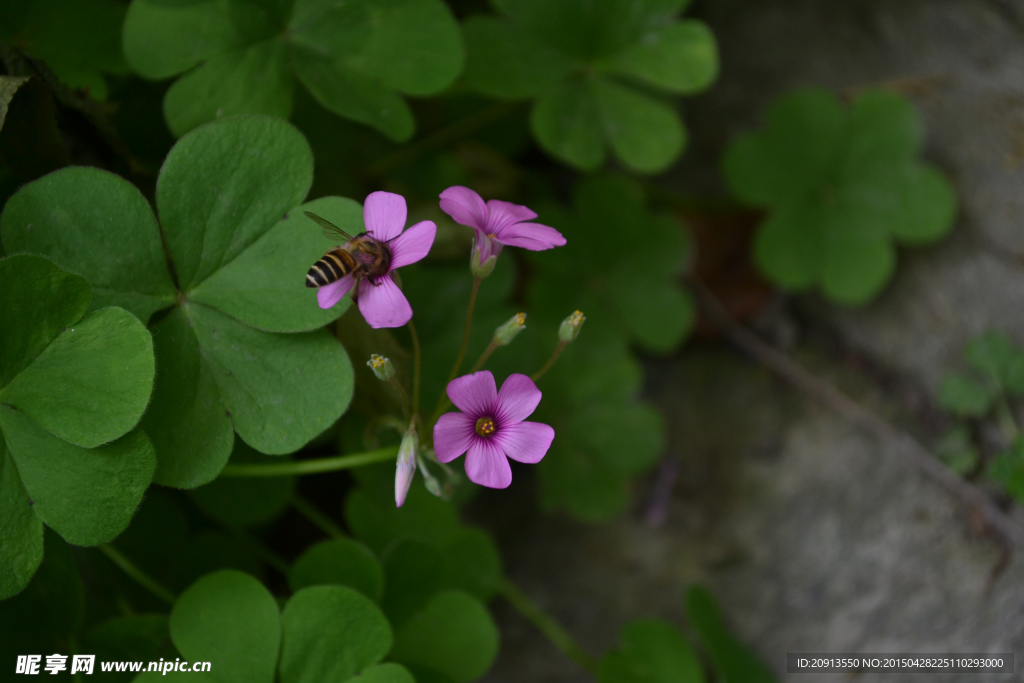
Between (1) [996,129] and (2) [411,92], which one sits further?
(1) [996,129]

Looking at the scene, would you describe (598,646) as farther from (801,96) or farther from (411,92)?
(801,96)

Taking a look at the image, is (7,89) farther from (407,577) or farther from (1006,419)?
(1006,419)

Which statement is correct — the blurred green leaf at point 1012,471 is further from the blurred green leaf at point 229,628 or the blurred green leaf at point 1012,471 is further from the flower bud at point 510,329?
the blurred green leaf at point 229,628

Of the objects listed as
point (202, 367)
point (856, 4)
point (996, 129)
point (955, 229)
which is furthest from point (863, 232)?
point (202, 367)

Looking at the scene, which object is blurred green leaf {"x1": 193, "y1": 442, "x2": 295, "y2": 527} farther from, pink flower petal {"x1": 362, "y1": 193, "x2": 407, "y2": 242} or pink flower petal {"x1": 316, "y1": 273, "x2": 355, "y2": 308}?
pink flower petal {"x1": 362, "y1": 193, "x2": 407, "y2": 242}

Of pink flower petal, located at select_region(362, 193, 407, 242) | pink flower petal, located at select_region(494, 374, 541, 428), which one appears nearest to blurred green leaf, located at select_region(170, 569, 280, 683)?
pink flower petal, located at select_region(494, 374, 541, 428)

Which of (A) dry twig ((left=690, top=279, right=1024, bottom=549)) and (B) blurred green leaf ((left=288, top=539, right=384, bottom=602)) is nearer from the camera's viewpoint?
(B) blurred green leaf ((left=288, top=539, right=384, bottom=602))
